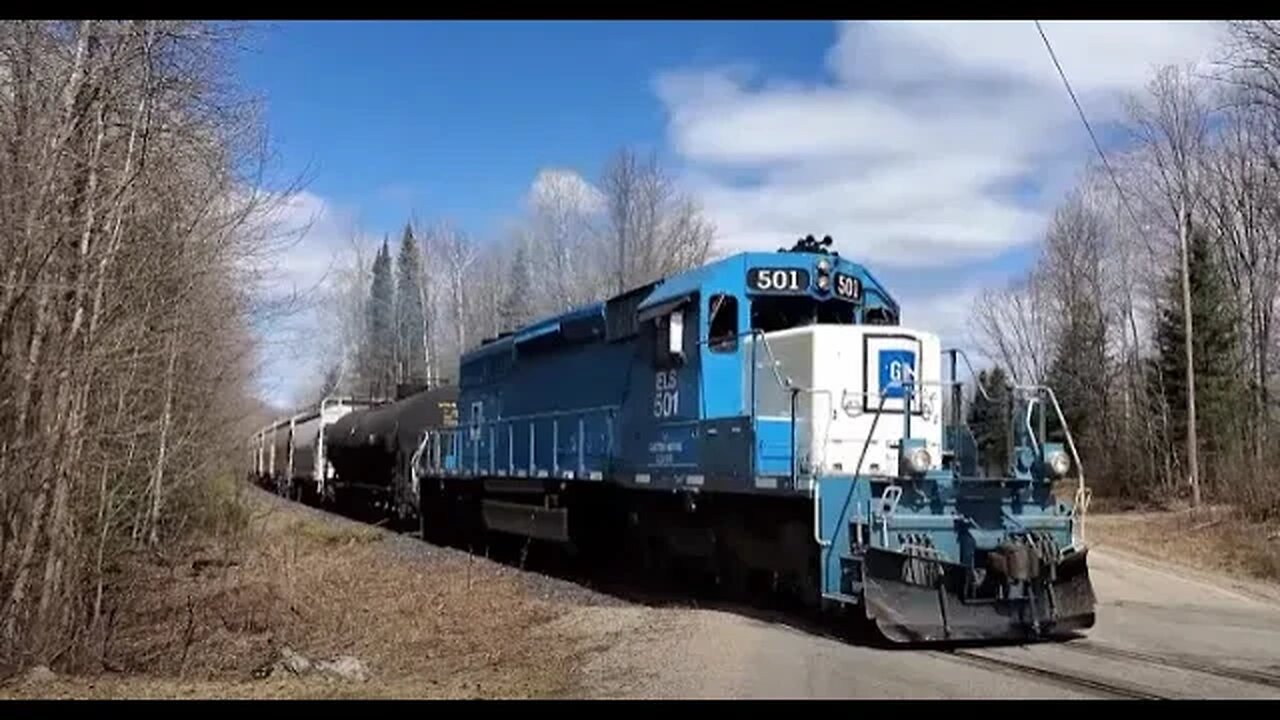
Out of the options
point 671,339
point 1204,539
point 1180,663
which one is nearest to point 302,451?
point 1204,539

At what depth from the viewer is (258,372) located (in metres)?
26.8

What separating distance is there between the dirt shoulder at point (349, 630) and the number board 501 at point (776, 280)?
3.85 m

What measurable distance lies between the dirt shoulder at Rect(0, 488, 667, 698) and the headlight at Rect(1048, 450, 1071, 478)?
413 cm

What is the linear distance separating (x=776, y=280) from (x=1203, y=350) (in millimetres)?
35298

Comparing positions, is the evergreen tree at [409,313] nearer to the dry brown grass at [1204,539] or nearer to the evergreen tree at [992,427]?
the dry brown grass at [1204,539]

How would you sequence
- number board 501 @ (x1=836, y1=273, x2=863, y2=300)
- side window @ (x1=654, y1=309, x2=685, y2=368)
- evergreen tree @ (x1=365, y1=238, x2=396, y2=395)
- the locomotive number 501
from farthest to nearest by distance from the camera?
1. evergreen tree @ (x1=365, y1=238, x2=396, y2=395)
2. the locomotive number 501
3. side window @ (x1=654, y1=309, x2=685, y2=368)
4. number board 501 @ (x1=836, y1=273, x2=863, y2=300)

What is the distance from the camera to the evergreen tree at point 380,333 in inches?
3039

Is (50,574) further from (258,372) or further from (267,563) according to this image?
(258,372)

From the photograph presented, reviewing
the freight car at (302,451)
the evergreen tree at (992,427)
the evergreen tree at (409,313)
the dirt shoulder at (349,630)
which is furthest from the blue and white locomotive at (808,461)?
the evergreen tree at (409,313)

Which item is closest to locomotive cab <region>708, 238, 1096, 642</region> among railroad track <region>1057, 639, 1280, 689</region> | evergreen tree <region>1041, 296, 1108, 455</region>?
railroad track <region>1057, 639, 1280, 689</region>

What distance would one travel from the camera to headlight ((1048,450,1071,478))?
1190 centimetres

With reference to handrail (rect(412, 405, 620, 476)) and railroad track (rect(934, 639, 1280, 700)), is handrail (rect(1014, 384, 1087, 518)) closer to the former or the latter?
railroad track (rect(934, 639, 1280, 700))

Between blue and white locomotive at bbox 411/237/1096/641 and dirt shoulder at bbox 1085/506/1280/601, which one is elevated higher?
blue and white locomotive at bbox 411/237/1096/641

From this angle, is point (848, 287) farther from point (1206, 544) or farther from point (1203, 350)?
point (1203, 350)
